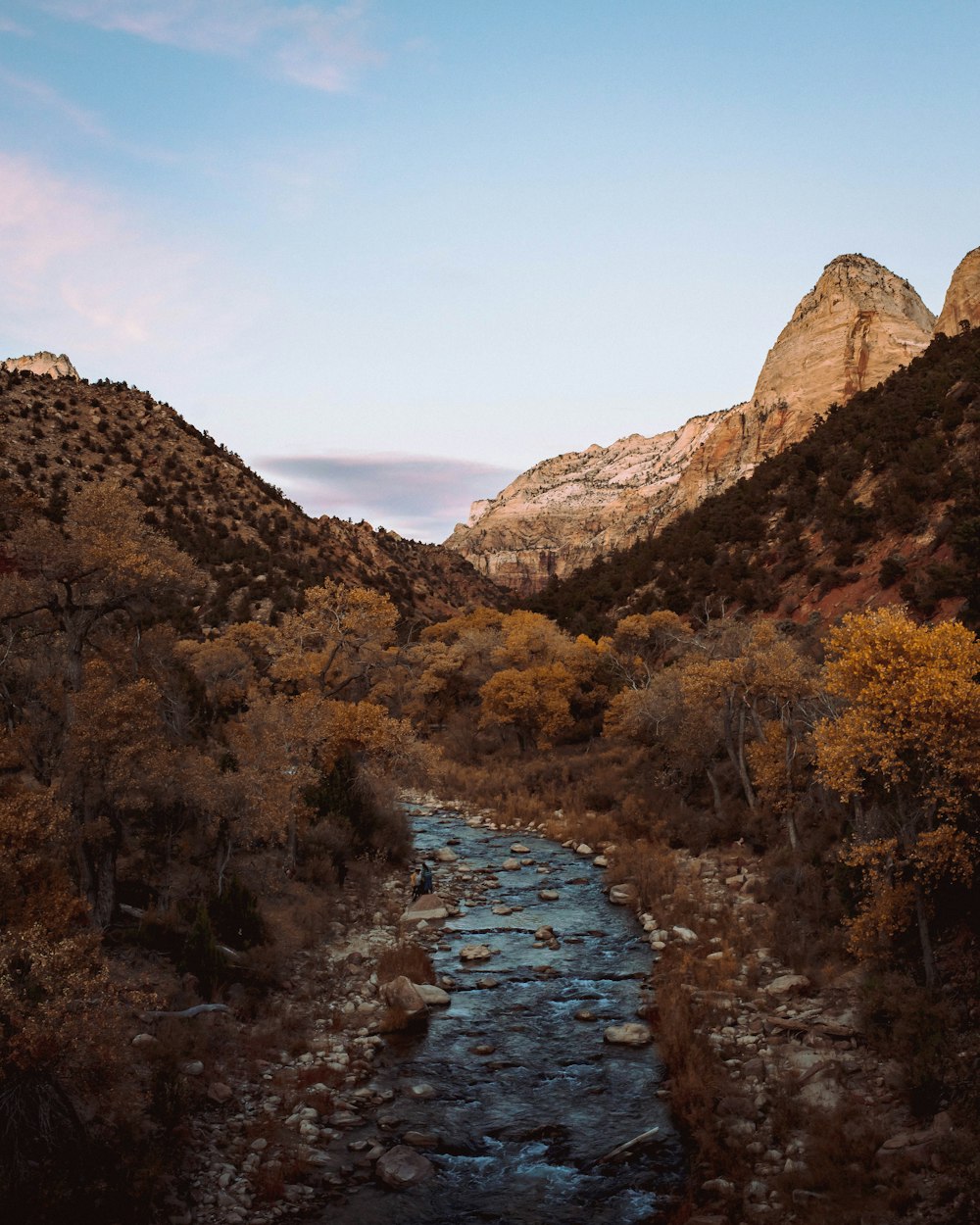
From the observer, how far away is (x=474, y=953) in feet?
57.3

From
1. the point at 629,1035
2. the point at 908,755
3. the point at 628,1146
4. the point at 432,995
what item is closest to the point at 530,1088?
the point at 628,1146

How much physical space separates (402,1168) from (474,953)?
764 centimetres

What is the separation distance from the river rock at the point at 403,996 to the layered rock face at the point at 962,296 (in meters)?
60.4

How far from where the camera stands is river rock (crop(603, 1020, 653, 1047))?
13.3 meters

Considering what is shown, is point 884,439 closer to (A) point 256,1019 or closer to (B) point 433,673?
(B) point 433,673

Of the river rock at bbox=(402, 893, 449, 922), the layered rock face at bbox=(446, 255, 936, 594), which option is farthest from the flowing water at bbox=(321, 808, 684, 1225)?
the layered rock face at bbox=(446, 255, 936, 594)

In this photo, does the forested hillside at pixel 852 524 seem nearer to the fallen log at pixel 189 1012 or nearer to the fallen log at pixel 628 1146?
the fallen log at pixel 628 1146

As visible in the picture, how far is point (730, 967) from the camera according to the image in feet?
50.6

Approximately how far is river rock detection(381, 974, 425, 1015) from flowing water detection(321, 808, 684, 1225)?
0.41 m

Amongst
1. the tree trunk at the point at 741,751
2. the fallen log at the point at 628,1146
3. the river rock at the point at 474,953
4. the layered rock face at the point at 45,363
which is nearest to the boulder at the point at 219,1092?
the fallen log at the point at 628,1146

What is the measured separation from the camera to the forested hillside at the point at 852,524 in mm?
33062

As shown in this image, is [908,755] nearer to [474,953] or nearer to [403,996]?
[403,996]

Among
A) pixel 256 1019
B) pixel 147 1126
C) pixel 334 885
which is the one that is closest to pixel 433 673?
pixel 334 885

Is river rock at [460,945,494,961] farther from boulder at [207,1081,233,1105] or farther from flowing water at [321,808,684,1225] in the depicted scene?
boulder at [207,1081,233,1105]
